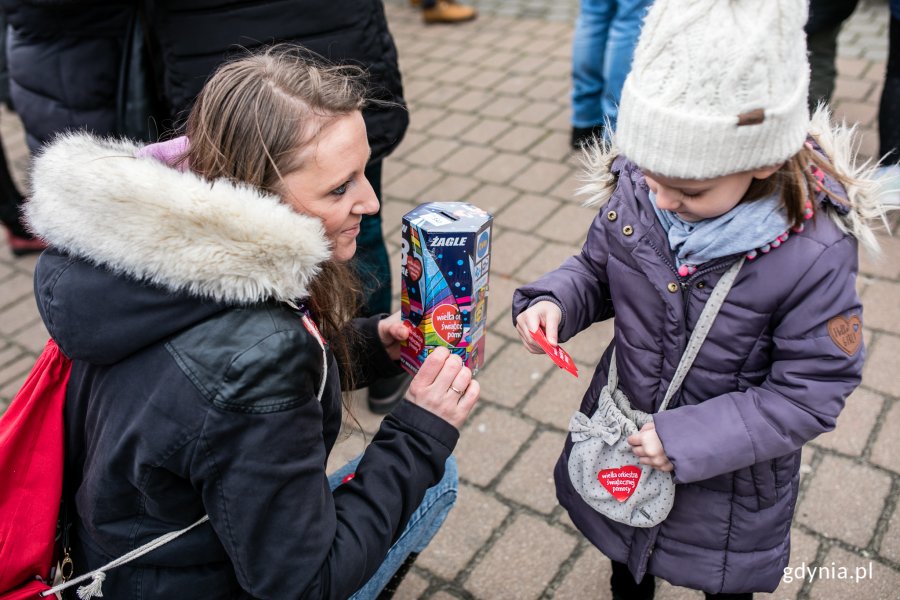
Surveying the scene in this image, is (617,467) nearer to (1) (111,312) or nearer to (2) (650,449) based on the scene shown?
(2) (650,449)

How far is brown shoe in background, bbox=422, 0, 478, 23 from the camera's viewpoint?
267 inches

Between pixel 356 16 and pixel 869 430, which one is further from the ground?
pixel 356 16

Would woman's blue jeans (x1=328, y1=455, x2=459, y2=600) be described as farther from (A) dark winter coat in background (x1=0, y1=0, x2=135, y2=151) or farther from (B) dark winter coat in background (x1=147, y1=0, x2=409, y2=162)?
(A) dark winter coat in background (x1=0, y1=0, x2=135, y2=151)

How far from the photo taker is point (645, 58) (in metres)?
1.47

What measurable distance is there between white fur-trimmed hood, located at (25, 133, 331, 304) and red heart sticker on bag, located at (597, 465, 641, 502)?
827 millimetres

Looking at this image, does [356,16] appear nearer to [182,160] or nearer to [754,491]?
[182,160]

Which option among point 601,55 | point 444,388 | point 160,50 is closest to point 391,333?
point 444,388

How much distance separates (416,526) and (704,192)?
1.07 meters

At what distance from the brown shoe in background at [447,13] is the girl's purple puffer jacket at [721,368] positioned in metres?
5.23

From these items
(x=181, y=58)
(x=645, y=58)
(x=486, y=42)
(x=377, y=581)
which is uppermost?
(x=645, y=58)

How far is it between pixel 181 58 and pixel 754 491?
192 centimetres

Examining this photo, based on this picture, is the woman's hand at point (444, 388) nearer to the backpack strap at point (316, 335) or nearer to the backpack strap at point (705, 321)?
the backpack strap at point (316, 335)

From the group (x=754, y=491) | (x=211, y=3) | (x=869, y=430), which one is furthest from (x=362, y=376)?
(x=869, y=430)

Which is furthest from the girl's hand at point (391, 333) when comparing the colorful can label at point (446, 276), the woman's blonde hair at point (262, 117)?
the woman's blonde hair at point (262, 117)
